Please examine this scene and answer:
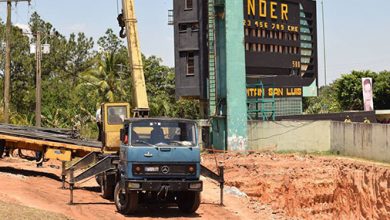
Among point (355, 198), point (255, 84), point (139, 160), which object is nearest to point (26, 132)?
point (139, 160)

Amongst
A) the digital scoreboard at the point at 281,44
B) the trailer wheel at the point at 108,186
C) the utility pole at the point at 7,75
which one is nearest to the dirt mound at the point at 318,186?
the trailer wheel at the point at 108,186

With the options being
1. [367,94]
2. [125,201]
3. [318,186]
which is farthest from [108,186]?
[367,94]

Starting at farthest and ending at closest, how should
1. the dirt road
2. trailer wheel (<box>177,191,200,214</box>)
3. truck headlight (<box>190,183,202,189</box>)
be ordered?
1. trailer wheel (<box>177,191,200,214</box>)
2. the dirt road
3. truck headlight (<box>190,183,202,189</box>)

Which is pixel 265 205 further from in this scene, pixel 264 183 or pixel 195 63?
pixel 195 63

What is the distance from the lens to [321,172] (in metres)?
28.9

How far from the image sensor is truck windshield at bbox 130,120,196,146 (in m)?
17.4

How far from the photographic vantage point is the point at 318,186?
28.0m

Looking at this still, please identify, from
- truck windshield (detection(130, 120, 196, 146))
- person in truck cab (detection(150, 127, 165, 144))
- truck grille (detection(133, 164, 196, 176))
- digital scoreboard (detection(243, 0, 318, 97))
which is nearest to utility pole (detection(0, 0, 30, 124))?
digital scoreboard (detection(243, 0, 318, 97))

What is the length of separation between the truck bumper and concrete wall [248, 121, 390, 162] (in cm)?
1895

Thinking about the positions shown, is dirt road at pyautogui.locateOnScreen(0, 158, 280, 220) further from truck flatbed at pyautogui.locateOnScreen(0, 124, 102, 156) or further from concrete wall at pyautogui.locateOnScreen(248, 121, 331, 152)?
concrete wall at pyautogui.locateOnScreen(248, 121, 331, 152)

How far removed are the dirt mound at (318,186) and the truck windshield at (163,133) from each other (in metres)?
8.83

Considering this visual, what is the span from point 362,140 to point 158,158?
1974 cm

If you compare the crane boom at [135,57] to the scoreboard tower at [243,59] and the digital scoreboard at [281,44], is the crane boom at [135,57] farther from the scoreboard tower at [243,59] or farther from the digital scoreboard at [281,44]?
the digital scoreboard at [281,44]

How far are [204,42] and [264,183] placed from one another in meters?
19.2
